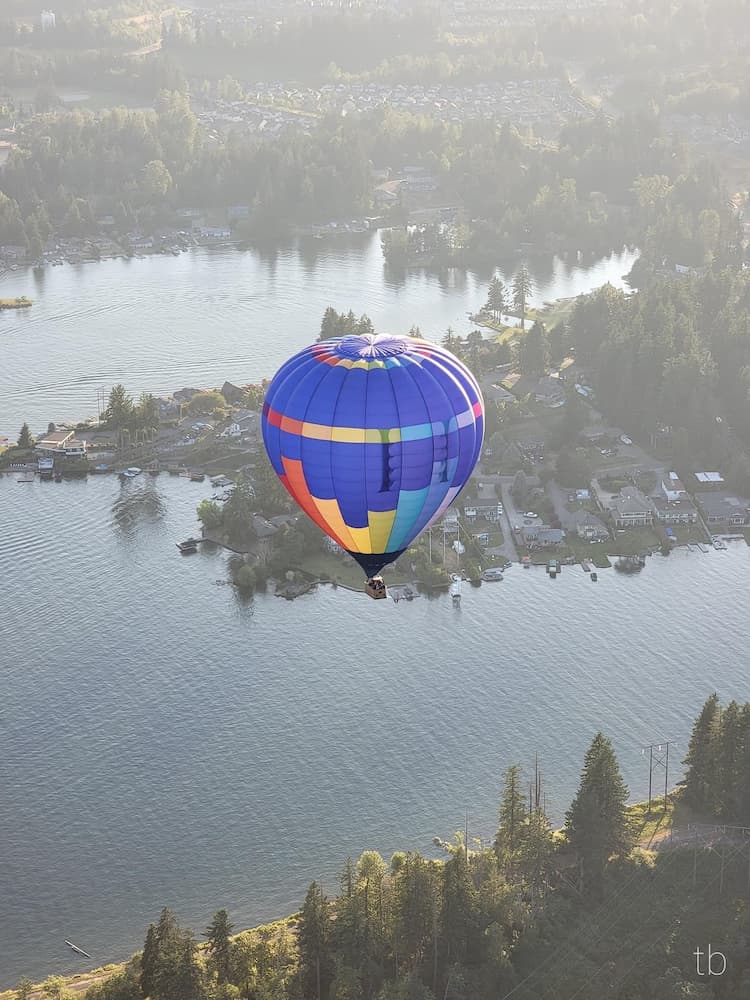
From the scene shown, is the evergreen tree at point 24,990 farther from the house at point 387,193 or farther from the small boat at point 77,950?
the house at point 387,193

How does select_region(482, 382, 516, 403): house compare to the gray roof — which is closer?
the gray roof

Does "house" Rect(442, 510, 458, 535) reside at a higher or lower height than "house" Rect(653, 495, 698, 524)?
higher

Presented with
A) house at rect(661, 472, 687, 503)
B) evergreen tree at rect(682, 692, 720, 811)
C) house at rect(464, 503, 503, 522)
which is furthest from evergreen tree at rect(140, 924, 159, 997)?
house at rect(661, 472, 687, 503)

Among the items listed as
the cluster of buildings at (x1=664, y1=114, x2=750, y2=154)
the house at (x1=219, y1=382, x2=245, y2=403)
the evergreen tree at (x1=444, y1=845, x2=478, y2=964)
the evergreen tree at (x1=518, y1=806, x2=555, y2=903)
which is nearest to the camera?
the evergreen tree at (x1=444, y1=845, x2=478, y2=964)

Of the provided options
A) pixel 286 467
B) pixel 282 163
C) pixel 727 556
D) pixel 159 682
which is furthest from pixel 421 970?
pixel 282 163

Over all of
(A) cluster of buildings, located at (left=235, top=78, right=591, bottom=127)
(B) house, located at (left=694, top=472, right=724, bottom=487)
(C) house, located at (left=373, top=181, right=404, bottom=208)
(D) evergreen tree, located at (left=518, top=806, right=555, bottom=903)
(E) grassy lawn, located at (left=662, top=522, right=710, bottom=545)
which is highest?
(D) evergreen tree, located at (left=518, top=806, right=555, bottom=903)

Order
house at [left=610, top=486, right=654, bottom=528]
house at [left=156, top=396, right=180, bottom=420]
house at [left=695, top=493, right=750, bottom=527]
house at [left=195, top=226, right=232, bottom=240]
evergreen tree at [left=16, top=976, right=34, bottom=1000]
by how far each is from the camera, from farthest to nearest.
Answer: house at [left=195, top=226, right=232, bottom=240] < house at [left=156, top=396, right=180, bottom=420] < house at [left=695, top=493, right=750, bottom=527] < house at [left=610, top=486, right=654, bottom=528] < evergreen tree at [left=16, top=976, right=34, bottom=1000]

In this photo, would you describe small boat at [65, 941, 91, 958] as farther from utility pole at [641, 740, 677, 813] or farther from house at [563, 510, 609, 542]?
house at [563, 510, 609, 542]
